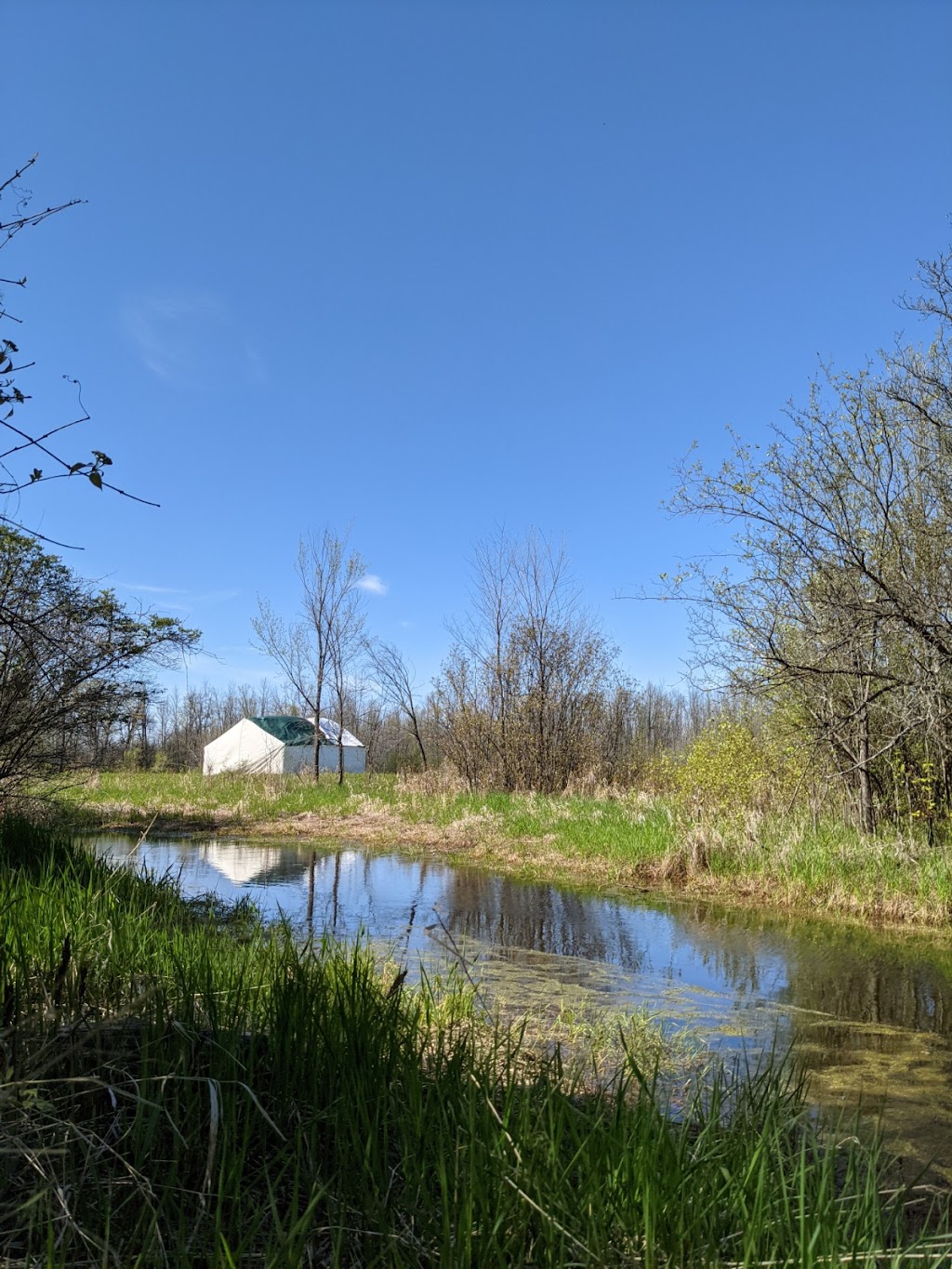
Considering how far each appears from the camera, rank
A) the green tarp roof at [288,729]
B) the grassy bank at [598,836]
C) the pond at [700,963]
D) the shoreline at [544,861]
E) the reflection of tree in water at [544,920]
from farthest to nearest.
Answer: the green tarp roof at [288,729]
the grassy bank at [598,836]
the shoreline at [544,861]
the reflection of tree in water at [544,920]
the pond at [700,963]

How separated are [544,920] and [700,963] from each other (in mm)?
2206

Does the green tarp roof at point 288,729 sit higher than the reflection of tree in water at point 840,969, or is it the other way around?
the green tarp roof at point 288,729

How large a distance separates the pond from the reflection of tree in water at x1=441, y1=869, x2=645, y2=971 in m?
0.03

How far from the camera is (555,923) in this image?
8836 millimetres

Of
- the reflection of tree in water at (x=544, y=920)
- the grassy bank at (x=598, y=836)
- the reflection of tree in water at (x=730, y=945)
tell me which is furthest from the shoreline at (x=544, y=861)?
the reflection of tree in water at (x=544, y=920)

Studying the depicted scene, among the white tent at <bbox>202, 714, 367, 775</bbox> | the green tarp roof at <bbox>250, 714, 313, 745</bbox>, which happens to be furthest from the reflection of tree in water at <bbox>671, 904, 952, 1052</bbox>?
the green tarp roof at <bbox>250, 714, 313, 745</bbox>

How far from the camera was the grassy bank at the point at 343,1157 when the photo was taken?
73.9 inches

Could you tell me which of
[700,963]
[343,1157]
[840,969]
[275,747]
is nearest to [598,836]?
[700,963]

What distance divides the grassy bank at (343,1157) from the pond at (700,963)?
616mm

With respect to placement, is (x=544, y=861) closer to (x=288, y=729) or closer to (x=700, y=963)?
(x=700, y=963)

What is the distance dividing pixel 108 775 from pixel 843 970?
79.4ft

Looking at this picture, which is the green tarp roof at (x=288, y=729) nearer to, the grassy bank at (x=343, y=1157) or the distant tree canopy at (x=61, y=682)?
the distant tree canopy at (x=61, y=682)

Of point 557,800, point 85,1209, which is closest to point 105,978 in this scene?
point 85,1209

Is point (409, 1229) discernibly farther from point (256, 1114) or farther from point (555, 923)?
point (555, 923)
